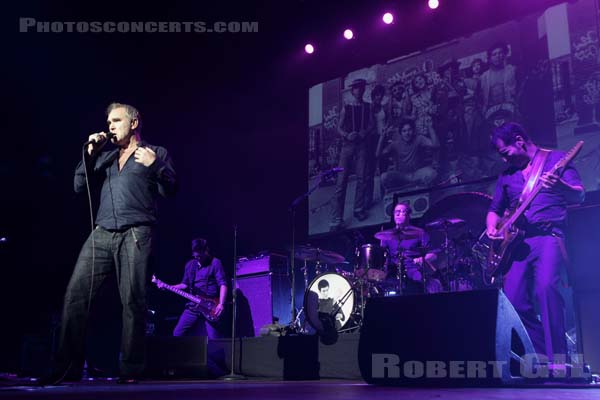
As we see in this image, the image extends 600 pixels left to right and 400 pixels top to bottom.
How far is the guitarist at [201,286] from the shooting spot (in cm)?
796

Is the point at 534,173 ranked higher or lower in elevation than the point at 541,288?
higher

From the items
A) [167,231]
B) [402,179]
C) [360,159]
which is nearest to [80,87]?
[167,231]

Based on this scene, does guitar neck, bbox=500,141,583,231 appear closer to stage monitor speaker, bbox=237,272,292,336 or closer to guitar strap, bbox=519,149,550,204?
guitar strap, bbox=519,149,550,204

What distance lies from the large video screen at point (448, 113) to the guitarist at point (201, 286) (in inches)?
62.5

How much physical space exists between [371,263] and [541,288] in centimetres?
308

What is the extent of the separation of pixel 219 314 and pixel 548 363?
4.98 m

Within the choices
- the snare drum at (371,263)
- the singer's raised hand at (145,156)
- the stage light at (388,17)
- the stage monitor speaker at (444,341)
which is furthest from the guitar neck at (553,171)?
the stage light at (388,17)

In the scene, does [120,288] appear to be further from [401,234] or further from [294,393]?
[401,234]

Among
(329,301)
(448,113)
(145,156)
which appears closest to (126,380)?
(145,156)

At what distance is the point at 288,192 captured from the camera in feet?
31.0

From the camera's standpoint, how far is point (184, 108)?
9.02 metres

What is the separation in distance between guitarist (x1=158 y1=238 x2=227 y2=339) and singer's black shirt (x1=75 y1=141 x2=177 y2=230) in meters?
4.51

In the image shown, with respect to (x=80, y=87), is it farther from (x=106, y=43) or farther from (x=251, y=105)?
(x=251, y=105)

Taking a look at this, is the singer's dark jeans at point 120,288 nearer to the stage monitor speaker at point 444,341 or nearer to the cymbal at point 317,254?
the stage monitor speaker at point 444,341
